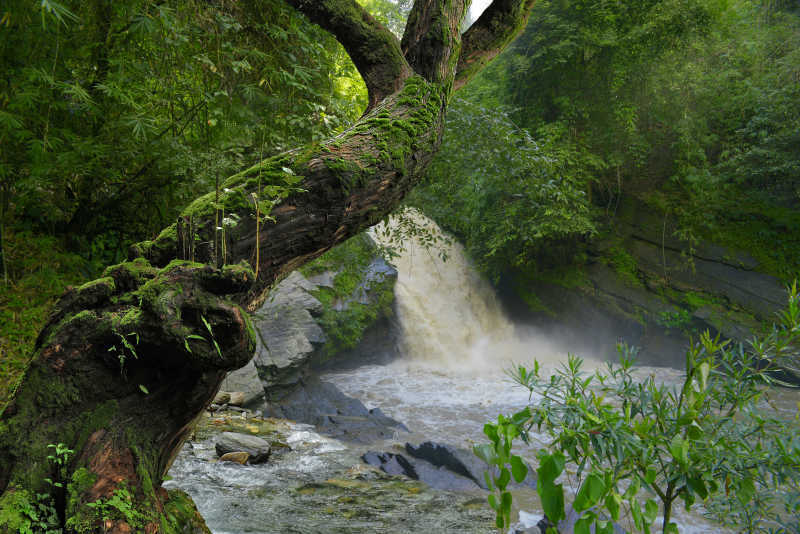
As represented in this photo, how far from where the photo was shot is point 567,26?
10078 mm

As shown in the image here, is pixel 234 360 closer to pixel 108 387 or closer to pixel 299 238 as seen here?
pixel 108 387

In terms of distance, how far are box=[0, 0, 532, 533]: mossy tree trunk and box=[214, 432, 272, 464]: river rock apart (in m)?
3.29

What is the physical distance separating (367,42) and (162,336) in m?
2.13

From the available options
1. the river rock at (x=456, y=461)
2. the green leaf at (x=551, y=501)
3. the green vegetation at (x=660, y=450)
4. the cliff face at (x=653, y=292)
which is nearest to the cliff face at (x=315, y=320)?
the river rock at (x=456, y=461)

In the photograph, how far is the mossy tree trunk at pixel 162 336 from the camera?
5.15ft

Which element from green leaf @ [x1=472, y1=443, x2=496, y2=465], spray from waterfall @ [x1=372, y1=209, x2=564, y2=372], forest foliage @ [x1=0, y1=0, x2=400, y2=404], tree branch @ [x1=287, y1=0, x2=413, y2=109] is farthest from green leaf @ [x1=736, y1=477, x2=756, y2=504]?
spray from waterfall @ [x1=372, y1=209, x2=564, y2=372]

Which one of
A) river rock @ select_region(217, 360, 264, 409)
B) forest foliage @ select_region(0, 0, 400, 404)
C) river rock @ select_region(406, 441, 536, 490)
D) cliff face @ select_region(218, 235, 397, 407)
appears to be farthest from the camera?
cliff face @ select_region(218, 235, 397, 407)

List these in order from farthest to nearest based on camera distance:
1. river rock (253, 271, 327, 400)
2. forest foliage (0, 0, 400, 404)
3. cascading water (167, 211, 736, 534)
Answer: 1. river rock (253, 271, 327, 400)
2. cascading water (167, 211, 736, 534)
3. forest foliage (0, 0, 400, 404)

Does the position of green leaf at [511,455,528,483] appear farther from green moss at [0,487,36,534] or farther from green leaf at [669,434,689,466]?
green moss at [0,487,36,534]

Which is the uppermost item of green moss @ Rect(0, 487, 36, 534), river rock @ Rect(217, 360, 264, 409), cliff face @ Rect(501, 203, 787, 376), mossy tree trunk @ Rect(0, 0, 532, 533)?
cliff face @ Rect(501, 203, 787, 376)

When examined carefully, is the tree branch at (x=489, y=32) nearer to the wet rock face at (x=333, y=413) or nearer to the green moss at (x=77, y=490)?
the green moss at (x=77, y=490)

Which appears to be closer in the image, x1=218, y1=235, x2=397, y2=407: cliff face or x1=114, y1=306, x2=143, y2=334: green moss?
x1=114, y1=306, x2=143, y2=334: green moss

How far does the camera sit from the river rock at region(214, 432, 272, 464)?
16.8 feet

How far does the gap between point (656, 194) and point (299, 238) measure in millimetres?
10670
